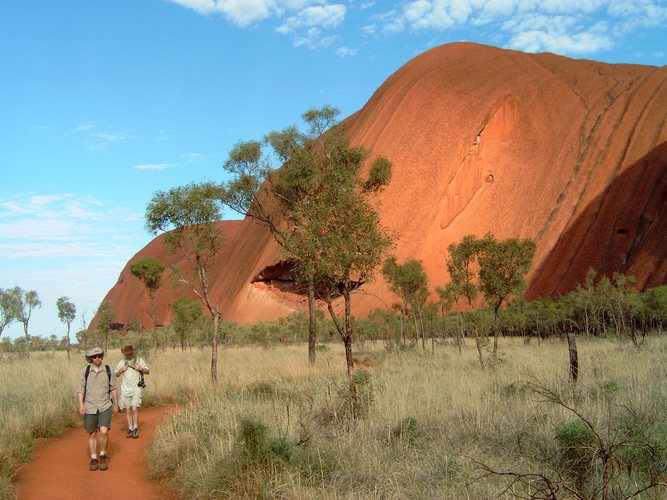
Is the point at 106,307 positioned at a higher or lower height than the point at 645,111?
lower

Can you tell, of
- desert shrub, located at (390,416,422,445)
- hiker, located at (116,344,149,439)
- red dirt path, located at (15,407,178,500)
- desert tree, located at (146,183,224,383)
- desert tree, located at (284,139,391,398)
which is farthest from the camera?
desert tree, located at (146,183,224,383)

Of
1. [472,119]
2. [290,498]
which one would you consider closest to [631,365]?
[290,498]

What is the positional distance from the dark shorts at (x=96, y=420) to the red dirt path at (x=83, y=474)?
55cm

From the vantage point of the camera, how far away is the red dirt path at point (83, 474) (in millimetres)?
6055

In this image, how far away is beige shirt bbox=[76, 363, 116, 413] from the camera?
730 cm

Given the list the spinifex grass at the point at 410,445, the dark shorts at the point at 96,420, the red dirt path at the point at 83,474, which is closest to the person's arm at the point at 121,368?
the red dirt path at the point at 83,474

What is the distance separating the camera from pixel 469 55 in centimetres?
6619

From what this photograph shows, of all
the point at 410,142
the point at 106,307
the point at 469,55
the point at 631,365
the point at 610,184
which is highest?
the point at 469,55

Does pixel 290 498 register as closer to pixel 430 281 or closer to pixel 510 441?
pixel 510 441

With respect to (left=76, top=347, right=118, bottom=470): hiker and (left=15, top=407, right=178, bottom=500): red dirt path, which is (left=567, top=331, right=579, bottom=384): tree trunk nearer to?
(left=15, top=407, right=178, bottom=500): red dirt path

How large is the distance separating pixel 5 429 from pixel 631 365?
44.5 feet

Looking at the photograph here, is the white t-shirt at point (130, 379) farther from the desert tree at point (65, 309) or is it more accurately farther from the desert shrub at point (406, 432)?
the desert tree at point (65, 309)

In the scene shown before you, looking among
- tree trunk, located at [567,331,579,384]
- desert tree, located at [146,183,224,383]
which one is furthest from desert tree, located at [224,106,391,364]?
tree trunk, located at [567,331,579,384]

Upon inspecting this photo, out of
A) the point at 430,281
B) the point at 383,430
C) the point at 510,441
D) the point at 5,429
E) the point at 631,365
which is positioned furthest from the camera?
the point at 430,281
